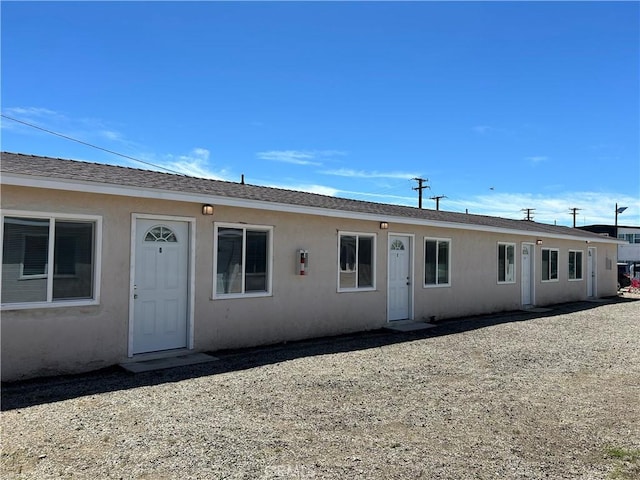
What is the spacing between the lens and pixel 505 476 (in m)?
3.51

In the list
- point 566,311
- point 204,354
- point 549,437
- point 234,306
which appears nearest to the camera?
point 549,437

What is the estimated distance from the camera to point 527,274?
1570cm

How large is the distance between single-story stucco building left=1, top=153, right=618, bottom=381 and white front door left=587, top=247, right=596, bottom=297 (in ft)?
34.6

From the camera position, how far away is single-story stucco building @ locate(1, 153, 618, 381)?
6059mm

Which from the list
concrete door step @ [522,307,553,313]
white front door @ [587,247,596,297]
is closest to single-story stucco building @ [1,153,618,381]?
concrete door step @ [522,307,553,313]

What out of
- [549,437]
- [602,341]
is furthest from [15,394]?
[602,341]

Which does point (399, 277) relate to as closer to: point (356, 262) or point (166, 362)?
point (356, 262)

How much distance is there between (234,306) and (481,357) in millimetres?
4348

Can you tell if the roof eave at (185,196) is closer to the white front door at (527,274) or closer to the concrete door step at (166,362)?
the concrete door step at (166,362)

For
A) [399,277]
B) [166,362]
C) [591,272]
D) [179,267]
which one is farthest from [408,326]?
[591,272]

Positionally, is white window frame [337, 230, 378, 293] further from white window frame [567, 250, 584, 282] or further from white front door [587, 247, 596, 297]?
white front door [587, 247, 596, 297]

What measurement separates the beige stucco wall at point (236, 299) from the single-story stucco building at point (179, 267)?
0.06 feet

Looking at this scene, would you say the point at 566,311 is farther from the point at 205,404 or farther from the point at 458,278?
the point at 205,404

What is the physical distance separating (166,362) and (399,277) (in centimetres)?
620
